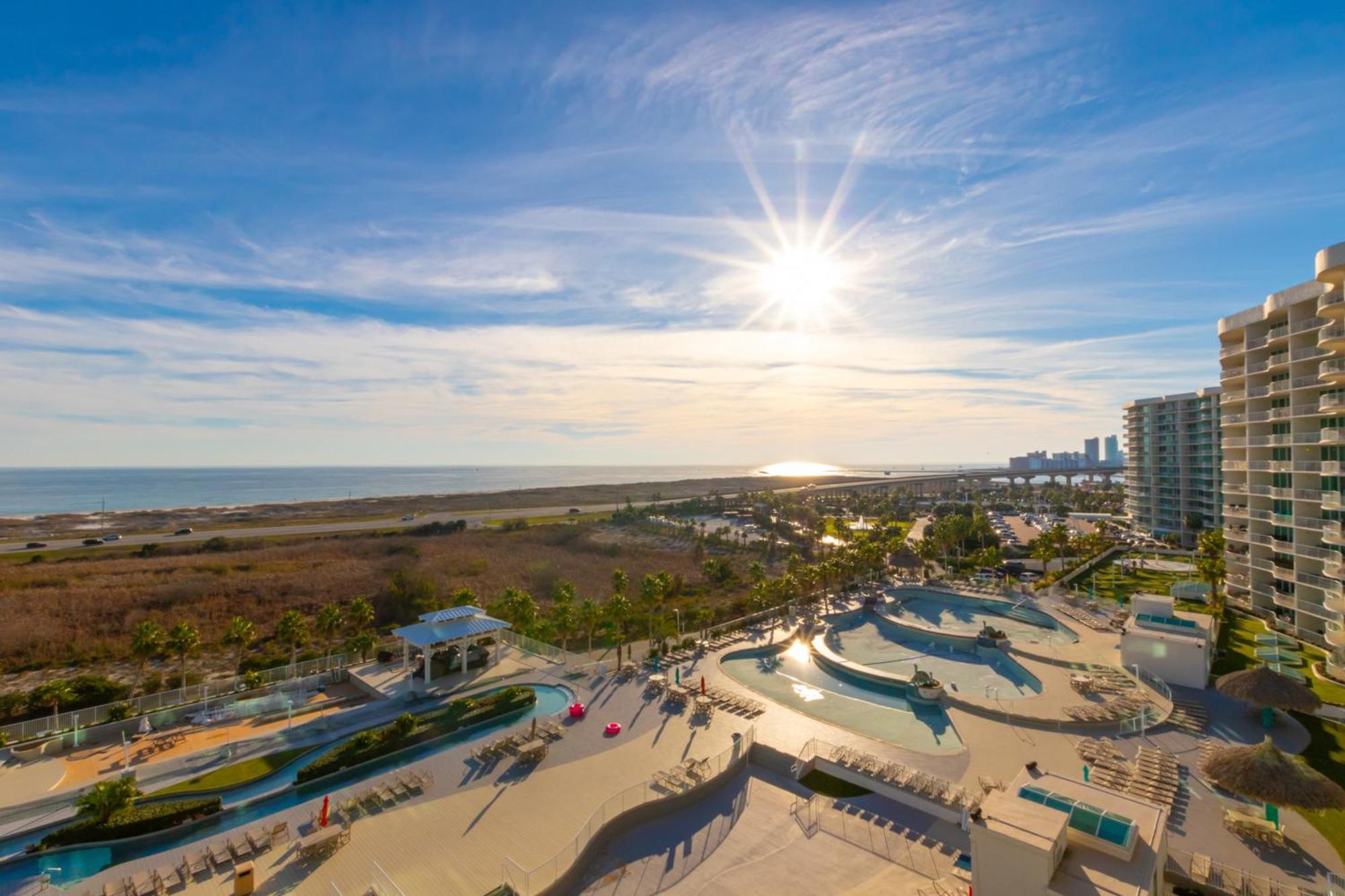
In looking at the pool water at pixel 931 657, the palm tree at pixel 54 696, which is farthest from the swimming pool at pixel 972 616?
the palm tree at pixel 54 696

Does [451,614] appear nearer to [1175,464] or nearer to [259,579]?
[259,579]

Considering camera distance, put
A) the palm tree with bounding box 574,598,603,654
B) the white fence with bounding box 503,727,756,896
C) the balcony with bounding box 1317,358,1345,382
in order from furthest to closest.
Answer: the palm tree with bounding box 574,598,603,654 < the balcony with bounding box 1317,358,1345,382 < the white fence with bounding box 503,727,756,896

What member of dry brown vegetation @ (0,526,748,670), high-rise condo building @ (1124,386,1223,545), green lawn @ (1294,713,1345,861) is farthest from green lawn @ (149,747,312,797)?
high-rise condo building @ (1124,386,1223,545)

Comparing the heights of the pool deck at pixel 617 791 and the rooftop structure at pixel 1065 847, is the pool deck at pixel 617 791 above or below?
below

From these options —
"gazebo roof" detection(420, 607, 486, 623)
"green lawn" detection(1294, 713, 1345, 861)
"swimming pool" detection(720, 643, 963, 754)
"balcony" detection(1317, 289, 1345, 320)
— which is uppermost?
"balcony" detection(1317, 289, 1345, 320)

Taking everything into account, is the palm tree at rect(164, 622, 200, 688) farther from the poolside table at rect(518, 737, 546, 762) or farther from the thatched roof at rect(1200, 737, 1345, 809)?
the thatched roof at rect(1200, 737, 1345, 809)

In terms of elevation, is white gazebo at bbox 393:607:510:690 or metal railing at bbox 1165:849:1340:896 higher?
white gazebo at bbox 393:607:510:690

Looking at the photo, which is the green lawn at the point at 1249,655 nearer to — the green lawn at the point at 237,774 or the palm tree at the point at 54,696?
the green lawn at the point at 237,774

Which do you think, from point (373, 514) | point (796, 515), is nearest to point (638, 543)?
point (796, 515)
